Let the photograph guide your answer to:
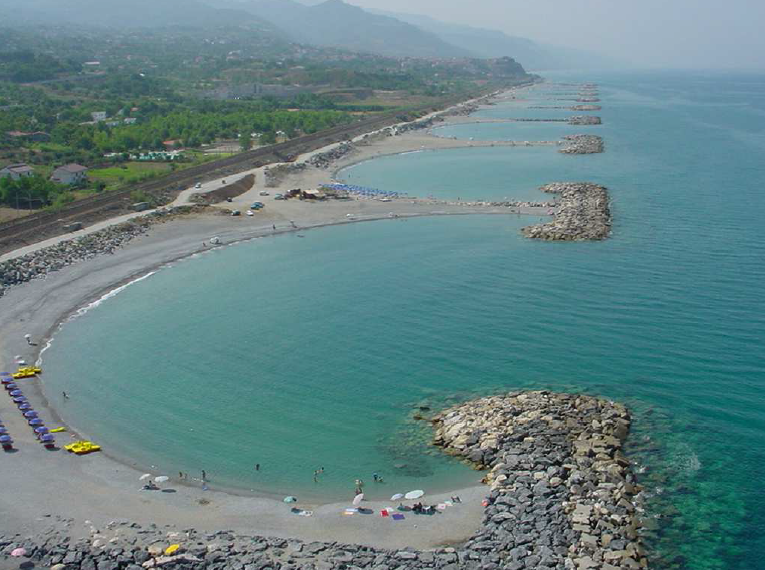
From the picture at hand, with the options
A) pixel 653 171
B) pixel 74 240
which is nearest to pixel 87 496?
pixel 74 240

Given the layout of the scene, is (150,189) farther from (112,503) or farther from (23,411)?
(112,503)

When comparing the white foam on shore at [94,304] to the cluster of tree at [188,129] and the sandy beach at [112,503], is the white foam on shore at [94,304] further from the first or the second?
the cluster of tree at [188,129]

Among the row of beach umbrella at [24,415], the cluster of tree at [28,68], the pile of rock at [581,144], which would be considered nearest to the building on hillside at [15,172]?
the row of beach umbrella at [24,415]

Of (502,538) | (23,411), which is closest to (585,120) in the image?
(23,411)

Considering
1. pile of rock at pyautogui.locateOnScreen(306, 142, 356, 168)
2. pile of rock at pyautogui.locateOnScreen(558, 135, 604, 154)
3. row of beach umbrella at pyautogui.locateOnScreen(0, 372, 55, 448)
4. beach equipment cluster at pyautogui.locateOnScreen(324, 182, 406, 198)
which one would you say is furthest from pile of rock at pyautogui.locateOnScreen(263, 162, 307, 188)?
row of beach umbrella at pyautogui.locateOnScreen(0, 372, 55, 448)

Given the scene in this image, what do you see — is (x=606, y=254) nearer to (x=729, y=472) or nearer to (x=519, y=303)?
(x=519, y=303)

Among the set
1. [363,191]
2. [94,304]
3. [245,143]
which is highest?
[245,143]

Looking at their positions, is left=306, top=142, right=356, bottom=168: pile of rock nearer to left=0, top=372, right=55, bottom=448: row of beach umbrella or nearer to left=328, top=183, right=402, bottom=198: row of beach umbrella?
left=328, top=183, right=402, bottom=198: row of beach umbrella
